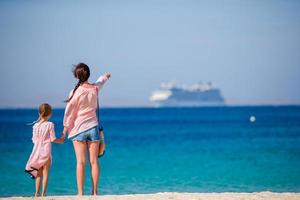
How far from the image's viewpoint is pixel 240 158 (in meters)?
19.8

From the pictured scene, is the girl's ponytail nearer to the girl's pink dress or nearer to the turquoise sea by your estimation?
the girl's pink dress

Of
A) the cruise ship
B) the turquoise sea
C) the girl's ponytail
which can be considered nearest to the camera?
the girl's ponytail

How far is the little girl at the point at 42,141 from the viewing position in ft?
22.4

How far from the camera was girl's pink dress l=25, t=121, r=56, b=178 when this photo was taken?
22.5 ft

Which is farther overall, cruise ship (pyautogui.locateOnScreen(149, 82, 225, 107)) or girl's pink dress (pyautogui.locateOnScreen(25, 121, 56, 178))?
cruise ship (pyautogui.locateOnScreen(149, 82, 225, 107))

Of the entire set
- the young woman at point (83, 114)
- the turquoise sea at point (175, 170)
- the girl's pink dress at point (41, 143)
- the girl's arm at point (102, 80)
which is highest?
the girl's arm at point (102, 80)

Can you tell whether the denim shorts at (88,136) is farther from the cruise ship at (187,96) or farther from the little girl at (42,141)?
the cruise ship at (187,96)

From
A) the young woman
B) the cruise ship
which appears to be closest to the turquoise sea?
→ the young woman

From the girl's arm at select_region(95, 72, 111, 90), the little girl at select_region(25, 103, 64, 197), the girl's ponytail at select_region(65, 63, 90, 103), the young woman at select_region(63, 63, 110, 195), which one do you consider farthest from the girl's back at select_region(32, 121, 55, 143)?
the girl's arm at select_region(95, 72, 111, 90)

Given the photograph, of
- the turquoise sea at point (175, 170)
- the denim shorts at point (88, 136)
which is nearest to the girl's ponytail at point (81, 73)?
the denim shorts at point (88, 136)

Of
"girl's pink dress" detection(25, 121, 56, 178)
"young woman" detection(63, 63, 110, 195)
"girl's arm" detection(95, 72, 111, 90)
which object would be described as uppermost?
"girl's arm" detection(95, 72, 111, 90)

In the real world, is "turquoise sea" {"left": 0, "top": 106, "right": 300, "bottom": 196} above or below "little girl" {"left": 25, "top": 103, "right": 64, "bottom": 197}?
below

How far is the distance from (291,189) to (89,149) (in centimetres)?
620

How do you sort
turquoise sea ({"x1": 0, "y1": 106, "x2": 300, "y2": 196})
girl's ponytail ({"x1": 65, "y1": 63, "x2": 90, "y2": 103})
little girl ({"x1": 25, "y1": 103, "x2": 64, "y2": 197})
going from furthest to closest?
1. turquoise sea ({"x1": 0, "y1": 106, "x2": 300, "y2": 196})
2. little girl ({"x1": 25, "y1": 103, "x2": 64, "y2": 197})
3. girl's ponytail ({"x1": 65, "y1": 63, "x2": 90, "y2": 103})
